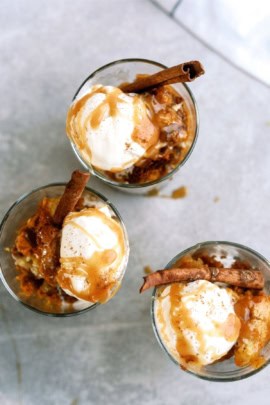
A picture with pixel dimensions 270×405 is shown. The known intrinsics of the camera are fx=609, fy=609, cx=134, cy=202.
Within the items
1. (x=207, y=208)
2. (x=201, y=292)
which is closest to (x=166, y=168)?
(x=207, y=208)

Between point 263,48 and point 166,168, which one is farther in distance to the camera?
point 263,48

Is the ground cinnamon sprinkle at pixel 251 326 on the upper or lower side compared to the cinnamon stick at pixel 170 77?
lower

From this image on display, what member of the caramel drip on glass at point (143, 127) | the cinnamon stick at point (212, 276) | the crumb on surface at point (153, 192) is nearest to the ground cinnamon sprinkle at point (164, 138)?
the caramel drip on glass at point (143, 127)

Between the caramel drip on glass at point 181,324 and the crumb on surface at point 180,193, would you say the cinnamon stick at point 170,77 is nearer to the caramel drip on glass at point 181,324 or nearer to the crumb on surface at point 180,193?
the crumb on surface at point 180,193

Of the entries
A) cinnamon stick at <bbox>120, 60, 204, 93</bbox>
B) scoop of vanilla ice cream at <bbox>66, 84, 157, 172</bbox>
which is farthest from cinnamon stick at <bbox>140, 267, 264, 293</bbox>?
cinnamon stick at <bbox>120, 60, 204, 93</bbox>

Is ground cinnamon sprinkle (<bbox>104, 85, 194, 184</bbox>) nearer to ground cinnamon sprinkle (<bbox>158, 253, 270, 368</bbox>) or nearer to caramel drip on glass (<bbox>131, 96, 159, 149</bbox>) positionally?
caramel drip on glass (<bbox>131, 96, 159, 149</bbox>)

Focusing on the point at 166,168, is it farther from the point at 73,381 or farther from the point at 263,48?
the point at 73,381
